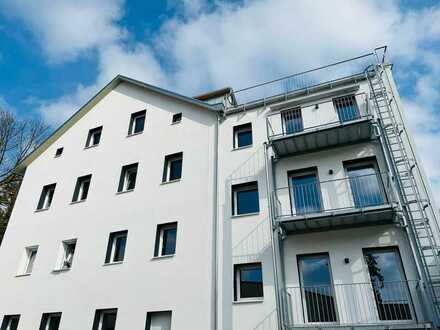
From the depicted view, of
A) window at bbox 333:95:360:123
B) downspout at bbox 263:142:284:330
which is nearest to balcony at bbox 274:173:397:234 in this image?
downspout at bbox 263:142:284:330

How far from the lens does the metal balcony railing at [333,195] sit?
1074cm

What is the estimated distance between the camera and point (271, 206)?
11570 mm

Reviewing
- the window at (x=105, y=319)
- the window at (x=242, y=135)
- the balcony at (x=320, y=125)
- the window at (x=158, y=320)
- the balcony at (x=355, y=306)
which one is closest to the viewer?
the balcony at (x=355, y=306)

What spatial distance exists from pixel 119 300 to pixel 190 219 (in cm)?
392

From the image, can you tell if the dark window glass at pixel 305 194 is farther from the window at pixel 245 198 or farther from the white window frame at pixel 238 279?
the white window frame at pixel 238 279

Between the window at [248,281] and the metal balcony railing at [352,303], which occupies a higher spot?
the window at [248,281]

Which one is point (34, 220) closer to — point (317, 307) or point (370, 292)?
point (317, 307)

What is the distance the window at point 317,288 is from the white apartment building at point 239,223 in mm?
42

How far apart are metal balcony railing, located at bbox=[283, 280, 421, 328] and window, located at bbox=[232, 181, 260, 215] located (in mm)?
3258

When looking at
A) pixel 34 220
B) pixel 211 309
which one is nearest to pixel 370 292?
pixel 211 309

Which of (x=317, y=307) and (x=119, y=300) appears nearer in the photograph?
(x=317, y=307)

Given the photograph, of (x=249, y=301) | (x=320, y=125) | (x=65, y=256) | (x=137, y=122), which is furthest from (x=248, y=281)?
(x=137, y=122)

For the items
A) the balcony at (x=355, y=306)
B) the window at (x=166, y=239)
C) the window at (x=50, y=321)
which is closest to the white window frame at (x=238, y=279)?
the balcony at (x=355, y=306)

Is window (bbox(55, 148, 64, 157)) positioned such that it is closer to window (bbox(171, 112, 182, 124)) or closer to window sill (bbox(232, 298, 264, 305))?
window (bbox(171, 112, 182, 124))
